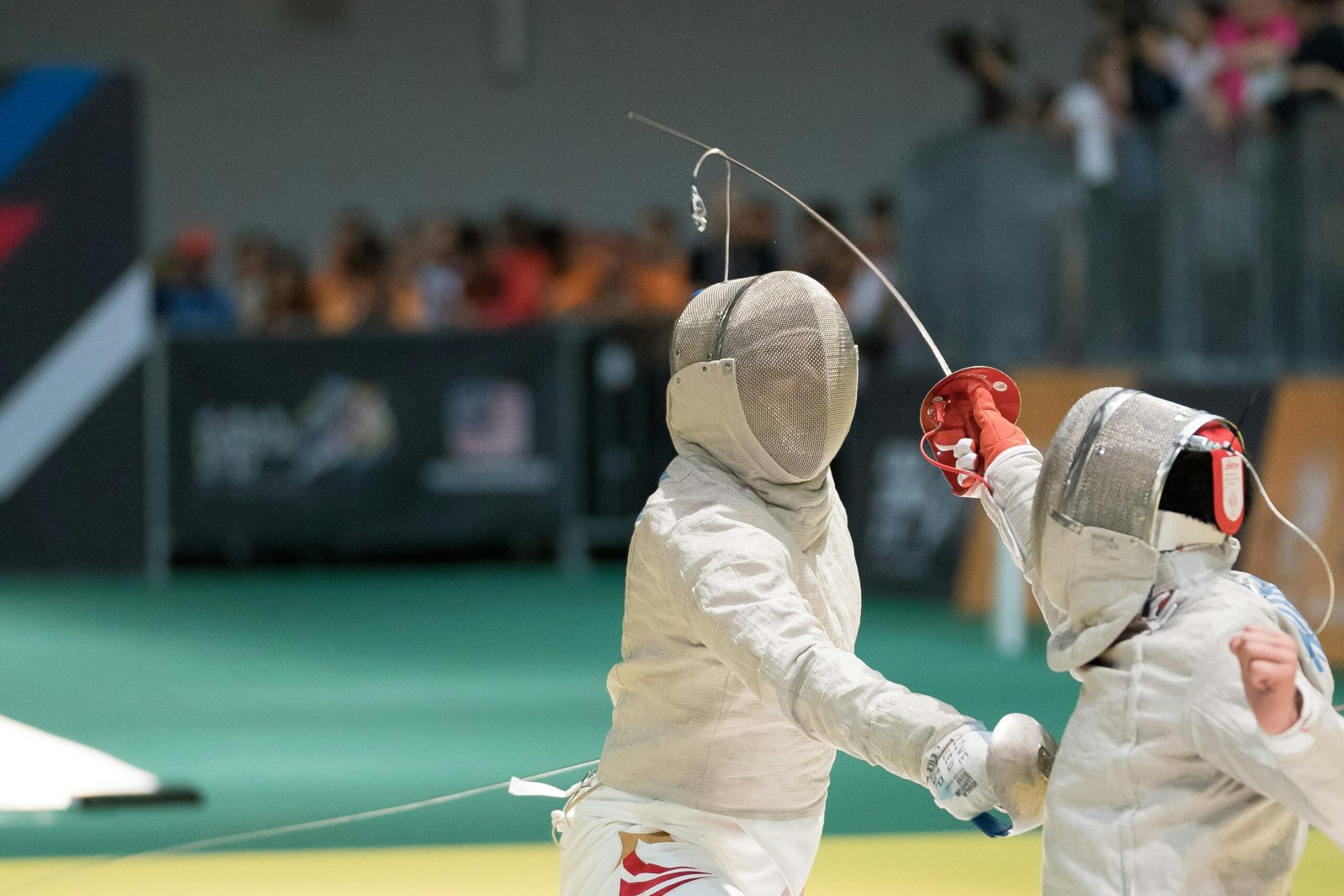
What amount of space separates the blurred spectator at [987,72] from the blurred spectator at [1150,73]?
4.93 ft

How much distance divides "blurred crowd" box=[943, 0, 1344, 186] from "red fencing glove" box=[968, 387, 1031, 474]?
533 centimetres

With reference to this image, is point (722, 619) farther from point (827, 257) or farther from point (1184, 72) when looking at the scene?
point (827, 257)

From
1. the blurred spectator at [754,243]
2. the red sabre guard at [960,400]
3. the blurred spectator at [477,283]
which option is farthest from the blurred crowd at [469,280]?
the red sabre guard at [960,400]

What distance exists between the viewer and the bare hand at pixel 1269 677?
1965 mm

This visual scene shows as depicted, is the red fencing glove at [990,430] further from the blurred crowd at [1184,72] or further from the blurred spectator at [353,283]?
the blurred spectator at [353,283]

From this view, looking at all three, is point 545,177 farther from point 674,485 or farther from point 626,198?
point 674,485

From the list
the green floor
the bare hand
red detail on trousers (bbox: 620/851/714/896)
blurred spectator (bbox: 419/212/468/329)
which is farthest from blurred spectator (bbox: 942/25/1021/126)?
the bare hand

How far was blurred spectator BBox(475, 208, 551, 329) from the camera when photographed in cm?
1165

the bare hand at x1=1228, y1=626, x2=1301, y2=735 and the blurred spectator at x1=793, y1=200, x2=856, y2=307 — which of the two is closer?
the bare hand at x1=1228, y1=626, x2=1301, y2=735

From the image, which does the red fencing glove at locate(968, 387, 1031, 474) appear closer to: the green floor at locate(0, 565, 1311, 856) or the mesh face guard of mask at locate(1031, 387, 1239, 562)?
the mesh face guard of mask at locate(1031, 387, 1239, 562)

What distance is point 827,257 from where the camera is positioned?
10445mm

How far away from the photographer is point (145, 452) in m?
10.5

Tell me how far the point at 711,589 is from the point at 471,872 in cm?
209

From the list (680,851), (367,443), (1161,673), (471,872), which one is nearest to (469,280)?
(367,443)
